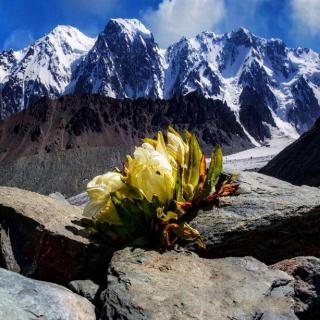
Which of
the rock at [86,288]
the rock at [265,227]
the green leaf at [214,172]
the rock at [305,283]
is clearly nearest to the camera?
the rock at [305,283]

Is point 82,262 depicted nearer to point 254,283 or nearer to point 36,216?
point 36,216

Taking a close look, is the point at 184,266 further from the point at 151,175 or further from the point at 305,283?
the point at 305,283

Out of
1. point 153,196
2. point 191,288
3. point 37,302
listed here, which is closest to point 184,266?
point 191,288

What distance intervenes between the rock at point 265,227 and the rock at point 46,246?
38.5 inches

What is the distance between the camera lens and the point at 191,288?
408cm

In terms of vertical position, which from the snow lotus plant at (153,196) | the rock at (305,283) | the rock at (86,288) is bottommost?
the rock at (305,283)

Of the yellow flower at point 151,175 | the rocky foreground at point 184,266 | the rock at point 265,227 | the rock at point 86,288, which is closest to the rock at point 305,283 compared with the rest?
the rocky foreground at point 184,266

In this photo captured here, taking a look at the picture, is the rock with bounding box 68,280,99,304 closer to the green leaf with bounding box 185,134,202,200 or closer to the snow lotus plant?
the snow lotus plant

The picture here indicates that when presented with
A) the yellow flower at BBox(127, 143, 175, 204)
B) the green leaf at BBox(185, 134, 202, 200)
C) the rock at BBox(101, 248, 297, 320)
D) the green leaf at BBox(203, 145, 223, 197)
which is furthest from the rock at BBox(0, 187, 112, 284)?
the green leaf at BBox(203, 145, 223, 197)

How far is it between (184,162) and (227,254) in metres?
0.93

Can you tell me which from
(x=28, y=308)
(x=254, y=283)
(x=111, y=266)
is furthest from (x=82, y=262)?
(x=254, y=283)

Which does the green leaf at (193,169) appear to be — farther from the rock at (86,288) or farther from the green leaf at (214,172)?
the rock at (86,288)

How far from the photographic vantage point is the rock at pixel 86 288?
4459mm

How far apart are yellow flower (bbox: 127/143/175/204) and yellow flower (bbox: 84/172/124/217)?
16 centimetres
